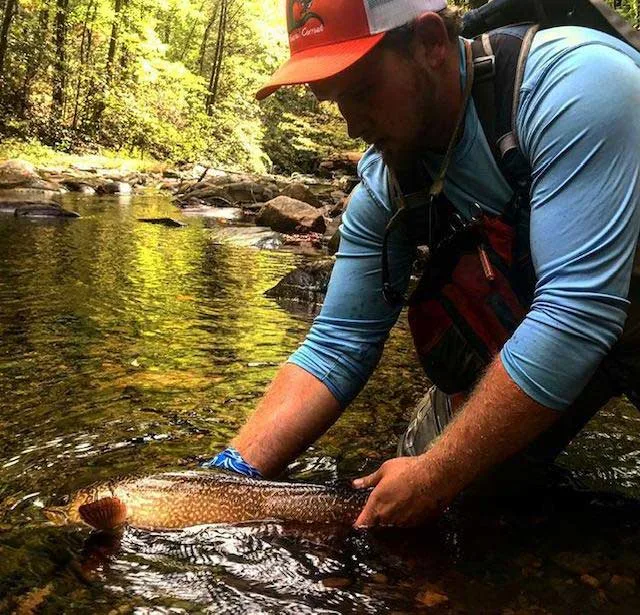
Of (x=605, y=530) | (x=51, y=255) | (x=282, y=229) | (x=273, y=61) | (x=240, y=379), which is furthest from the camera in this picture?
(x=273, y=61)

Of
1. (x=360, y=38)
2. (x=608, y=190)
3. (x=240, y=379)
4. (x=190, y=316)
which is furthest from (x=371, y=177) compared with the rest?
(x=190, y=316)

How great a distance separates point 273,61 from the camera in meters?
33.0

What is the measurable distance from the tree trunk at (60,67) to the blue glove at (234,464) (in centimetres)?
2273

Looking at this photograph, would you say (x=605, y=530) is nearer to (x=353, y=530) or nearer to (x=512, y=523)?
(x=512, y=523)

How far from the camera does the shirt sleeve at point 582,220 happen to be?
76.8 inches

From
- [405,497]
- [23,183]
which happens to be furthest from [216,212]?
[405,497]

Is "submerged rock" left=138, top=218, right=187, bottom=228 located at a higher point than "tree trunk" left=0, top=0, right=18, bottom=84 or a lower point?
lower

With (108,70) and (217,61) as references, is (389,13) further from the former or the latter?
(217,61)

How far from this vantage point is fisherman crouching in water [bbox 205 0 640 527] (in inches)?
77.6

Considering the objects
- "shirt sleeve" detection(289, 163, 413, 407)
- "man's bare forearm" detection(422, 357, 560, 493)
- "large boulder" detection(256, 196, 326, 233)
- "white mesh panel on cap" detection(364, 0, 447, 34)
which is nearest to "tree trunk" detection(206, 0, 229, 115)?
"large boulder" detection(256, 196, 326, 233)

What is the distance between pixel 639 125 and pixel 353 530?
5.04 feet

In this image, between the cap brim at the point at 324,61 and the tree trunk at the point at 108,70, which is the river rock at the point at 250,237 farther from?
the tree trunk at the point at 108,70

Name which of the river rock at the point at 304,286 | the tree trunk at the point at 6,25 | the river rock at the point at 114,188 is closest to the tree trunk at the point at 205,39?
the tree trunk at the point at 6,25

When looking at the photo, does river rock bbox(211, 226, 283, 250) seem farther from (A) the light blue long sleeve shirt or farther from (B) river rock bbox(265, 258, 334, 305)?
(A) the light blue long sleeve shirt
